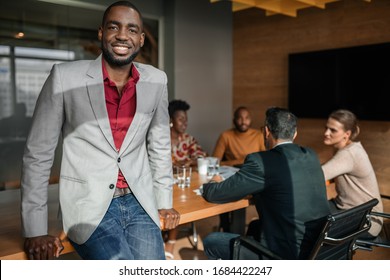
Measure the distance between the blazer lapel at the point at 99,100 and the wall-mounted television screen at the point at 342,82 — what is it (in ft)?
11.6

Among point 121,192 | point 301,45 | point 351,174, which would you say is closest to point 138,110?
point 121,192

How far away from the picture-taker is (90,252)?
1408 millimetres

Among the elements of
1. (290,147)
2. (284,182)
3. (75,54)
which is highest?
(75,54)

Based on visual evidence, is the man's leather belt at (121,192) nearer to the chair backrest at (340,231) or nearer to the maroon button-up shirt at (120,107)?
the maroon button-up shirt at (120,107)

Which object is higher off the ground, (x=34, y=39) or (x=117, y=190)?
(x=34, y=39)

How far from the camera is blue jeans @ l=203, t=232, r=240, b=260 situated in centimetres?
212

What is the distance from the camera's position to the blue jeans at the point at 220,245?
2.12 meters

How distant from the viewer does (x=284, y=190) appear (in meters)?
1.91

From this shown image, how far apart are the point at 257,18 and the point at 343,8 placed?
1230 millimetres

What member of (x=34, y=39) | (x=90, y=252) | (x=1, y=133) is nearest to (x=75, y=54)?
(x=34, y=39)

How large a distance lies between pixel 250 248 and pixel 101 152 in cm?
93

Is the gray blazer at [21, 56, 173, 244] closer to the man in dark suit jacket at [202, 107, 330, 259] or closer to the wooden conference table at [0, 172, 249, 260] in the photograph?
the wooden conference table at [0, 172, 249, 260]

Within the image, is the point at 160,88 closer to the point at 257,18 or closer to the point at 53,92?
the point at 53,92
